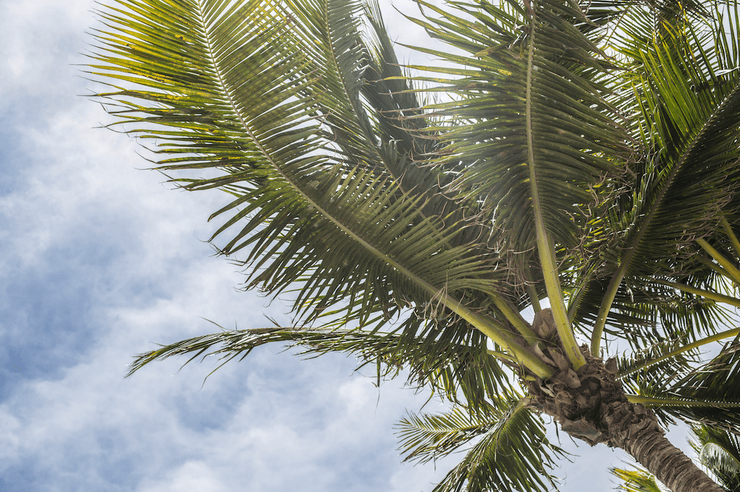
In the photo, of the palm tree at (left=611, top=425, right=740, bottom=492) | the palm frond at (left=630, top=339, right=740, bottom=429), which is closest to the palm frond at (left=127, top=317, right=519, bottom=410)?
the palm frond at (left=630, top=339, right=740, bottom=429)

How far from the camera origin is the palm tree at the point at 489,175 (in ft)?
6.79

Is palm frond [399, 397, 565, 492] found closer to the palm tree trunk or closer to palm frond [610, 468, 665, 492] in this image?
the palm tree trunk

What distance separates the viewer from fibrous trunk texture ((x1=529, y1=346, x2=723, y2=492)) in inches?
100

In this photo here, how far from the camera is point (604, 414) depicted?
2688 millimetres

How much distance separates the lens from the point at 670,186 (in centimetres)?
276

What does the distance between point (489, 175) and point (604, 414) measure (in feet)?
4.71

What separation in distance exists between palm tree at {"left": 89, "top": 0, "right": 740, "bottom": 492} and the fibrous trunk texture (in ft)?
0.04

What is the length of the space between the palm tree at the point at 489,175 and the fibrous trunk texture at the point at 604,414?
1cm

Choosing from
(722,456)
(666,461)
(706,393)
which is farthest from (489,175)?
(722,456)

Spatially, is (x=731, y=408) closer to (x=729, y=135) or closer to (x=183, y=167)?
(x=729, y=135)

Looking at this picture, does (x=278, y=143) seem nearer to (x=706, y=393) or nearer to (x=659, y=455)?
(x=659, y=455)

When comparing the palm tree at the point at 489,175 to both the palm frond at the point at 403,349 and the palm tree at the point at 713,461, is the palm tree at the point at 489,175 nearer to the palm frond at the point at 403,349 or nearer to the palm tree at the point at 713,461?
the palm frond at the point at 403,349

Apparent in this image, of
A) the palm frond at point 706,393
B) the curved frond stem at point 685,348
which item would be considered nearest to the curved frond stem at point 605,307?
the curved frond stem at point 685,348

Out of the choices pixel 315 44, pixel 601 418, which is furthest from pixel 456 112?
pixel 601 418
